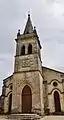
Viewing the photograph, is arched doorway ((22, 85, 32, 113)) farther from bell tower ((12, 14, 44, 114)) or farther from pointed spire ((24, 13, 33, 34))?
pointed spire ((24, 13, 33, 34))

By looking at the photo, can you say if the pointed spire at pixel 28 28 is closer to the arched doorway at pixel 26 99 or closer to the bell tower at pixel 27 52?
the bell tower at pixel 27 52

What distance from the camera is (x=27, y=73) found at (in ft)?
60.6

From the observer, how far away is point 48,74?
67.7ft

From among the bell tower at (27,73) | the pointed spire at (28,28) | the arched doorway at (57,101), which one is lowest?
the arched doorway at (57,101)

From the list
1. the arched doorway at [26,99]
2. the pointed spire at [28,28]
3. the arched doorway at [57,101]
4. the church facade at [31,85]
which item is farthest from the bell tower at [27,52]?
the arched doorway at [57,101]

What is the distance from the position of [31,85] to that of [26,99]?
189 centimetres

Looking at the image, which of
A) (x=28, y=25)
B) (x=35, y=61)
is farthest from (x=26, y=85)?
(x=28, y=25)

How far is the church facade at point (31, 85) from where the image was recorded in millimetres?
17047

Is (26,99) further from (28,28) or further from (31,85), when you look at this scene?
(28,28)

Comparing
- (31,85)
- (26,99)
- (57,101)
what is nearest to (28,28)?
(31,85)

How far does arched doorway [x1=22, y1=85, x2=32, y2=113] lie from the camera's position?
16808mm

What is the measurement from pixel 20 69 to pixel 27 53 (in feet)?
9.00

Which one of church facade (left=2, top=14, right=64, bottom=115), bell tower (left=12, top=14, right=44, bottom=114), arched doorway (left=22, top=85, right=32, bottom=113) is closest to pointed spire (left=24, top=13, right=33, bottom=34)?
bell tower (left=12, top=14, right=44, bottom=114)

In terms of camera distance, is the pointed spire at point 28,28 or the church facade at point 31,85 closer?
the church facade at point 31,85
